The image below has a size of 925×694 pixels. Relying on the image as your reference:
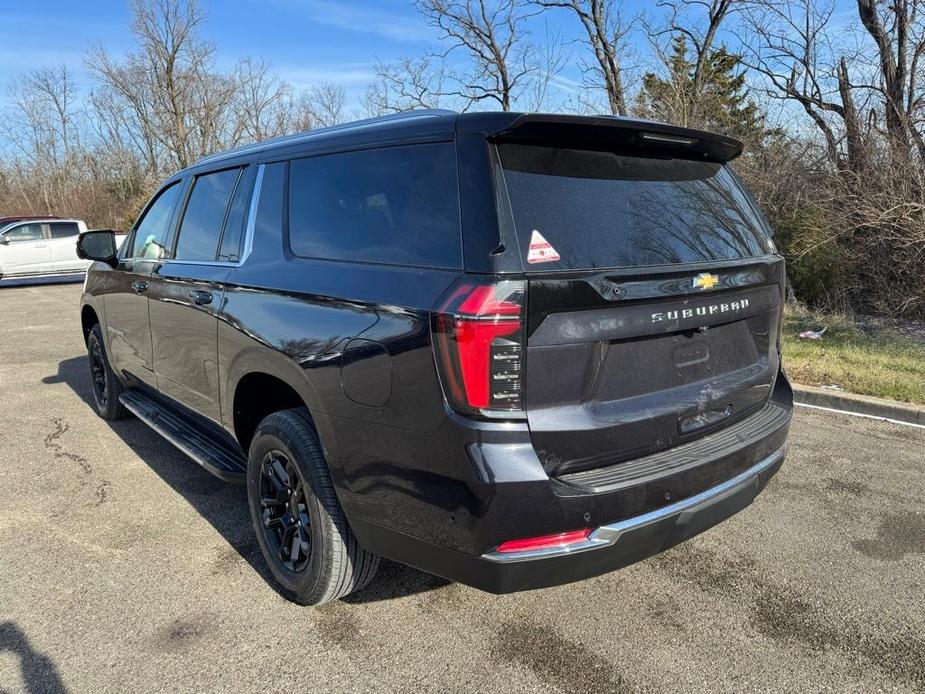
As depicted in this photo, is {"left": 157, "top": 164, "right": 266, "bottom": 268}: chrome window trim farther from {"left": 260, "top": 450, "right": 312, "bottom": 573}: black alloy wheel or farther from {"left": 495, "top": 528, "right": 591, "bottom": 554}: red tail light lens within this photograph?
{"left": 495, "top": 528, "right": 591, "bottom": 554}: red tail light lens

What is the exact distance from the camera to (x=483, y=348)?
2.11 m

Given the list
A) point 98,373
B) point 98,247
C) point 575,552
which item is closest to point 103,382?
point 98,373

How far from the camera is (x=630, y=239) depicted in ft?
8.10

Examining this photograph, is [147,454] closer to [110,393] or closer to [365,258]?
[110,393]

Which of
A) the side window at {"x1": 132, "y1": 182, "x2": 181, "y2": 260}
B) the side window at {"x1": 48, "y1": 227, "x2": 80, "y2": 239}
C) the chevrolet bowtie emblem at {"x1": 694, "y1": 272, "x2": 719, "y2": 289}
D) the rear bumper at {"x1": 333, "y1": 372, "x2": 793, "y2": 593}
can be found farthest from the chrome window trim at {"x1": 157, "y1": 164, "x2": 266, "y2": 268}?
the side window at {"x1": 48, "y1": 227, "x2": 80, "y2": 239}

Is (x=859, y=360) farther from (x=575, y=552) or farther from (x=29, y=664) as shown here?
(x=29, y=664)

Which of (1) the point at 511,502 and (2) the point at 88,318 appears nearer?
(1) the point at 511,502

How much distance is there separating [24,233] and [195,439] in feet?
59.1

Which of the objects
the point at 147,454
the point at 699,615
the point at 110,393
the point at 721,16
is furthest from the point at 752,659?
the point at 721,16

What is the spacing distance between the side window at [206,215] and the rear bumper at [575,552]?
195 cm

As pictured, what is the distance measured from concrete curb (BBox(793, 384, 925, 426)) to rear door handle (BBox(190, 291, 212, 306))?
15.2 feet

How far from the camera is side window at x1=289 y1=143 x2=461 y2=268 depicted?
2.35 m

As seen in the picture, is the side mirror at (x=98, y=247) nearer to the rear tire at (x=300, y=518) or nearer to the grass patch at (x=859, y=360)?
the rear tire at (x=300, y=518)

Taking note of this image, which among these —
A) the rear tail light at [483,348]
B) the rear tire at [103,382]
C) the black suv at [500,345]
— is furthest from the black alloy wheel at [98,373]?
the rear tail light at [483,348]
